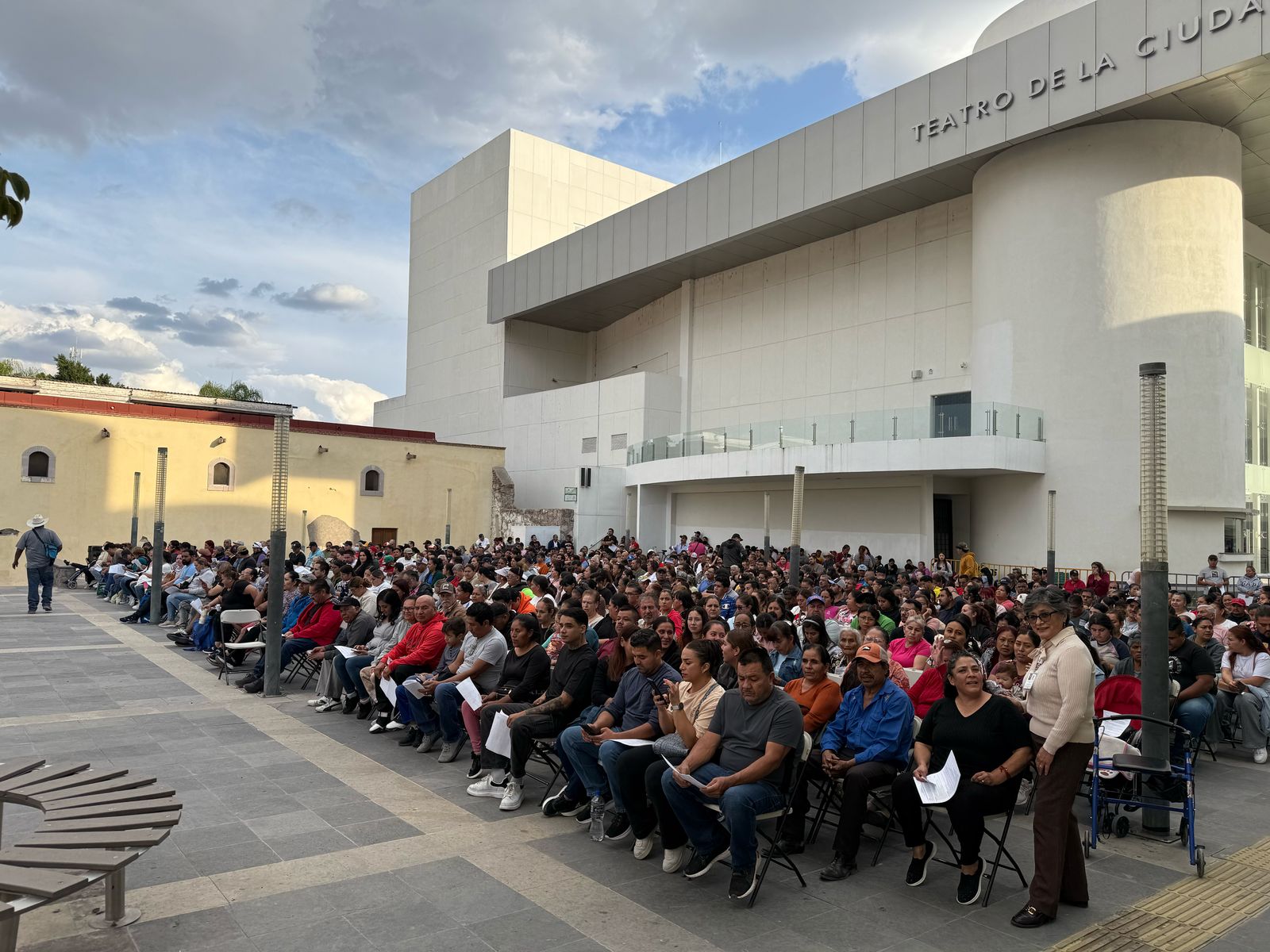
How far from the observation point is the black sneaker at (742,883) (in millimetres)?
4547

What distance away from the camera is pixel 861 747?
17.6 ft

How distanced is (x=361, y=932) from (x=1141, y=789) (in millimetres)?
4974

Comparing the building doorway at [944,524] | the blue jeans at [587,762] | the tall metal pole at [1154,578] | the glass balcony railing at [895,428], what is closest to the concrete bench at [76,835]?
the blue jeans at [587,762]

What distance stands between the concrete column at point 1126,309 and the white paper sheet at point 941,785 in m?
18.4

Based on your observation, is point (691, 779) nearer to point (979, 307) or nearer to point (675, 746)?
point (675, 746)

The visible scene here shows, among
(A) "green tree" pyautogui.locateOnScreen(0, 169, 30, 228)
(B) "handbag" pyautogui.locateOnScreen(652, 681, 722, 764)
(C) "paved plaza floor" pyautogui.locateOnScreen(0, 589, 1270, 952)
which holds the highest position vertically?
(A) "green tree" pyautogui.locateOnScreen(0, 169, 30, 228)

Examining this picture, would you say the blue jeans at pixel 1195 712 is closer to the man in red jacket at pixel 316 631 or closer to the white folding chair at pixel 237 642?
the man in red jacket at pixel 316 631

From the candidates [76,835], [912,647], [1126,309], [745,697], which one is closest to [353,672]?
Answer: [76,835]

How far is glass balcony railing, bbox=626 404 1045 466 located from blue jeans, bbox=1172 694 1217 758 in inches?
587

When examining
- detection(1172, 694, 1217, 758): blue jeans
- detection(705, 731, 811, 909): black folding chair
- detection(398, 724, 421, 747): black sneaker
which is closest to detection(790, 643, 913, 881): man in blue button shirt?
detection(705, 731, 811, 909): black folding chair

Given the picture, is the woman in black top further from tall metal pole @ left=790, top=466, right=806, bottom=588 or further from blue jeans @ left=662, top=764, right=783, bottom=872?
tall metal pole @ left=790, top=466, right=806, bottom=588

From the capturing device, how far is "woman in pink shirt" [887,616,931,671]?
788 centimetres

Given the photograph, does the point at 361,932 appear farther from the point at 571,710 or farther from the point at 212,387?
the point at 212,387

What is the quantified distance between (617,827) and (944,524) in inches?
830
